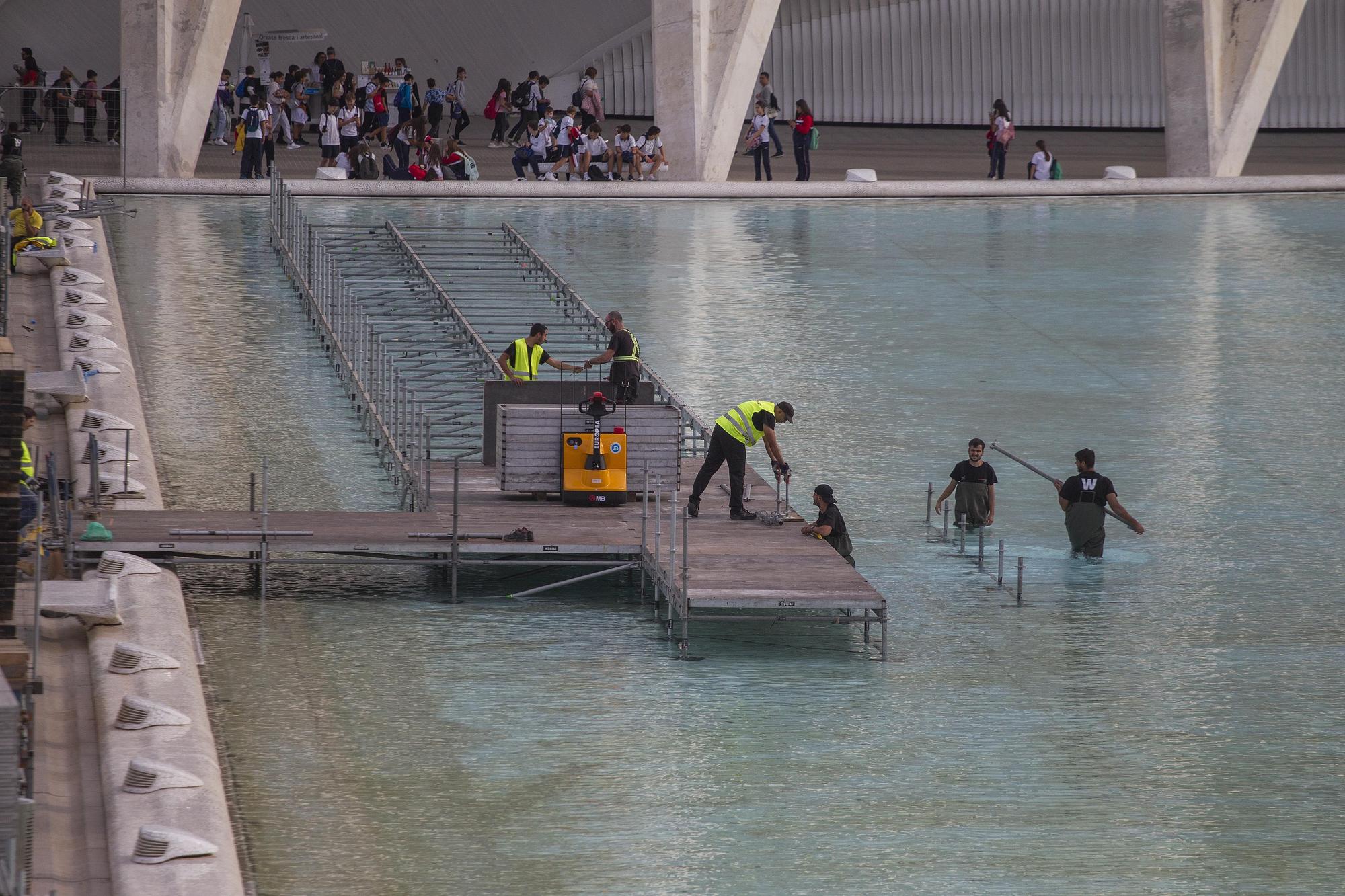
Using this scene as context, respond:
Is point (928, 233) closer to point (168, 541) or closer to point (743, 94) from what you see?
point (743, 94)

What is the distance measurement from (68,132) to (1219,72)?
20.4 metres

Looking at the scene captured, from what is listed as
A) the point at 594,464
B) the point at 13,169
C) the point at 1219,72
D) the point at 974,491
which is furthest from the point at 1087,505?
the point at 1219,72

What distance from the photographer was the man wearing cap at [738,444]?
14.9 m

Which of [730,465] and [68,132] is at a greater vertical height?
[68,132]

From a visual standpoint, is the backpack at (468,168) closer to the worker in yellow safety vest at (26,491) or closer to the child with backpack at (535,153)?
the child with backpack at (535,153)

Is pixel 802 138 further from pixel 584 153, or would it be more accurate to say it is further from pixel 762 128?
pixel 584 153

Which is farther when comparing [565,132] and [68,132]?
[68,132]

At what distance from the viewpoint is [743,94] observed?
114 feet

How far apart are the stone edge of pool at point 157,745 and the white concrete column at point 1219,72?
24508 mm

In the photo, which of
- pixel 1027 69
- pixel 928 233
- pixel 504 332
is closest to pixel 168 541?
pixel 504 332

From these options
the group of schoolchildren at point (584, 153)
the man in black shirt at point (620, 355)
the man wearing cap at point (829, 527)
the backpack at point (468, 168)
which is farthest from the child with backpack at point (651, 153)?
the man wearing cap at point (829, 527)

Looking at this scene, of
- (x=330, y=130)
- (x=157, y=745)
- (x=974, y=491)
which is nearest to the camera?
(x=157, y=745)

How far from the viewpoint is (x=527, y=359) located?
727 inches

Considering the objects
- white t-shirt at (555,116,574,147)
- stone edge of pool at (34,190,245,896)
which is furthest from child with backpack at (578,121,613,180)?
stone edge of pool at (34,190,245,896)
